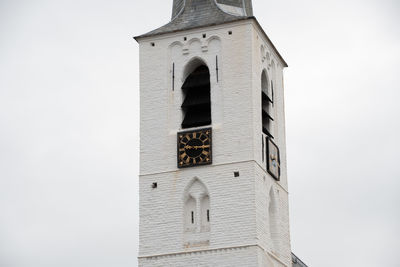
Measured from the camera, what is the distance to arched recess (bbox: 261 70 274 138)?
1950 inches

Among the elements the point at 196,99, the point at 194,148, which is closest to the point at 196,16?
the point at 196,99

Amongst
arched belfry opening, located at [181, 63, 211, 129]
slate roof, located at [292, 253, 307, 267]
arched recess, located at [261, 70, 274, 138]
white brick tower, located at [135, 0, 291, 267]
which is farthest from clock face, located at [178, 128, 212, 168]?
slate roof, located at [292, 253, 307, 267]

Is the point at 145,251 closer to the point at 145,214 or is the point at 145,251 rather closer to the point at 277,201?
the point at 145,214

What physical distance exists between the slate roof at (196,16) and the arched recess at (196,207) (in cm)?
606

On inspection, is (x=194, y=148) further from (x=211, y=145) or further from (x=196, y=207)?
(x=196, y=207)

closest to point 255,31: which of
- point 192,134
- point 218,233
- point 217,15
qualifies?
point 217,15

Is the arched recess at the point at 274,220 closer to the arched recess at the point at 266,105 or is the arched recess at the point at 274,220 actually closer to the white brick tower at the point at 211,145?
the white brick tower at the point at 211,145

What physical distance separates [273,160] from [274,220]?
2208mm

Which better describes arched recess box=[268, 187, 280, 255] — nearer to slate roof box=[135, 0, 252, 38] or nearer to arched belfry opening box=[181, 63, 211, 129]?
arched belfry opening box=[181, 63, 211, 129]

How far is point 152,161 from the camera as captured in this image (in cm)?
4812

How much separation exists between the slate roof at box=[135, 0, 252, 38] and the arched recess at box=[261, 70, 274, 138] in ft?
8.94

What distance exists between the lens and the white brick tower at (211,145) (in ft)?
152

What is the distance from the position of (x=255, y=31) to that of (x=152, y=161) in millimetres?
6090

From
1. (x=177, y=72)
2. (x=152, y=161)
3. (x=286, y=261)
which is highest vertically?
(x=177, y=72)
